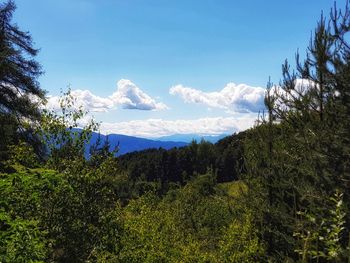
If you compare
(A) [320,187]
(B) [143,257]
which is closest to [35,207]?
(B) [143,257]

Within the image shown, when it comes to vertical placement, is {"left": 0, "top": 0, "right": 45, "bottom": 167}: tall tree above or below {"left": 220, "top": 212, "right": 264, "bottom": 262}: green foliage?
above

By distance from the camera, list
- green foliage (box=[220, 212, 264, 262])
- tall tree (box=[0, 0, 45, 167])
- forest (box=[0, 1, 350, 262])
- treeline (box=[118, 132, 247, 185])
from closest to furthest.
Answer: forest (box=[0, 1, 350, 262])
green foliage (box=[220, 212, 264, 262])
tall tree (box=[0, 0, 45, 167])
treeline (box=[118, 132, 247, 185])

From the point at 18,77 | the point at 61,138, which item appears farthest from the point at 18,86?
the point at 61,138

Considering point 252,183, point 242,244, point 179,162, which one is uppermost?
point 252,183

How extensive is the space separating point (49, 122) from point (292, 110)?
10163 mm

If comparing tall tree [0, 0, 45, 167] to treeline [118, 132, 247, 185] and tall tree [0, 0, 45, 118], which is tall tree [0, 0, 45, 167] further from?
treeline [118, 132, 247, 185]

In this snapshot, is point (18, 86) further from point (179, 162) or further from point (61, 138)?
point (179, 162)

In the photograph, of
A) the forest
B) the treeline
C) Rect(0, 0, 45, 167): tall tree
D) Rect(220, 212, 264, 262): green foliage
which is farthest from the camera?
the treeline

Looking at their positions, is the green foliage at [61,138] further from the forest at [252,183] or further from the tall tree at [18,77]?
the tall tree at [18,77]

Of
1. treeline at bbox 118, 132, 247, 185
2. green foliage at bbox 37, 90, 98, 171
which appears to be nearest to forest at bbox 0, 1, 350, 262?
green foliage at bbox 37, 90, 98, 171

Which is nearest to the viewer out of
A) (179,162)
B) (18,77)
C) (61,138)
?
(61,138)

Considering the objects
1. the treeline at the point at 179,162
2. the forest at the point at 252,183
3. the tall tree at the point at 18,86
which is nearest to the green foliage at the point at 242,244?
the forest at the point at 252,183

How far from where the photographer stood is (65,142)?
652 inches

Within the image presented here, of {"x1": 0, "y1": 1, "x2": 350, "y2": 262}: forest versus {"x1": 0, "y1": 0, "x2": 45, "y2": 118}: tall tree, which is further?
{"x1": 0, "y1": 0, "x2": 45, "y2": 118}: tall tree
